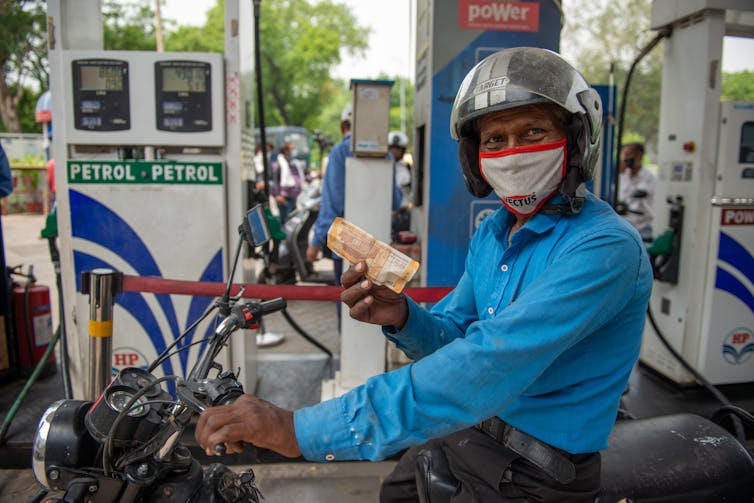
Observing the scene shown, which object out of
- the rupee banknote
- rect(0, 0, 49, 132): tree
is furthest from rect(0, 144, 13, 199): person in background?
rect(0, 0, 49, 132): tree

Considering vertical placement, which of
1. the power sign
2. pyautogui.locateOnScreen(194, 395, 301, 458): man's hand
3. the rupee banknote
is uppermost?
the power sign

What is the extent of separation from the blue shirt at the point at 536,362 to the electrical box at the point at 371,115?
2.42 m

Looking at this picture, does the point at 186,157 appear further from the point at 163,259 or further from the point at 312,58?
the point at 312,58

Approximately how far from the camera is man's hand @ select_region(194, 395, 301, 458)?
Answer: 1.21 metres

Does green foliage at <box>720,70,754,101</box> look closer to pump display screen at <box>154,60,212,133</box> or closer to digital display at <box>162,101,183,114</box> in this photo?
pump display screen at <box>154,60,212,133</box>

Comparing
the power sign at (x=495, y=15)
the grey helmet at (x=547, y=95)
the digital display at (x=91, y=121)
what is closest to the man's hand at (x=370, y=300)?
the grey helmet at (x=547, y=95)

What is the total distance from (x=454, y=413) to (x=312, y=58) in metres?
36.7

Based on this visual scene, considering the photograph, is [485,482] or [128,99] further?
[128,99]

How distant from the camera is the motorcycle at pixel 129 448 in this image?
1521 millimetres

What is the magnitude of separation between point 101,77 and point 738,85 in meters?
40.4

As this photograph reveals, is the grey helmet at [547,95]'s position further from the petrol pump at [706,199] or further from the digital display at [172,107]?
the petrol pump at [706,199]

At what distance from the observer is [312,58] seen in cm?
3553

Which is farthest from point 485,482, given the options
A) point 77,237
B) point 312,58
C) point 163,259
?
point 312,58

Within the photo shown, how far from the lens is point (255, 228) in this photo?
6.07 ft
